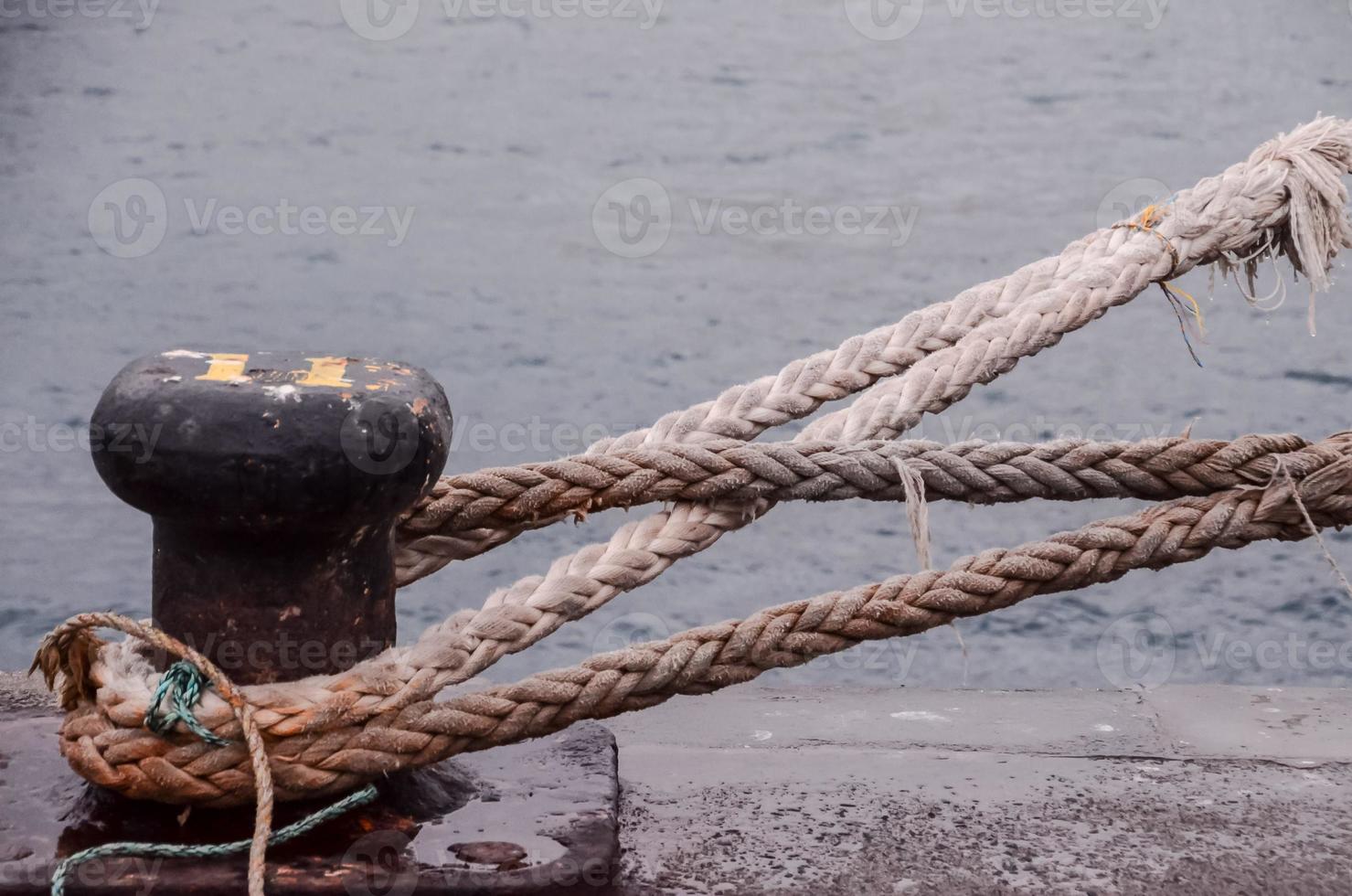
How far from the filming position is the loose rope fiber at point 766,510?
138cm

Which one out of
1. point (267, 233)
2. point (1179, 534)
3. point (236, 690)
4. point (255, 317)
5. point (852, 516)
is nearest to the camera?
point (236, 690)

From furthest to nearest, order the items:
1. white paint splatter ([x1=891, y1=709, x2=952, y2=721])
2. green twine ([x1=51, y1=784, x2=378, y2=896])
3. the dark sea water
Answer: the dark sea water, white paint splatter ([x1=891, y1=709, x2=952, y2=721]), green twine ([x1=51, y1=784, x2=378, y2=896])

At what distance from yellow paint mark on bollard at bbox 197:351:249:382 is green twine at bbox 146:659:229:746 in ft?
0.92

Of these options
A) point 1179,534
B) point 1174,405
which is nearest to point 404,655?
point 1179,534

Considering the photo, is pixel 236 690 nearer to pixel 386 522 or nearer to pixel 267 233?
pixel 386 522

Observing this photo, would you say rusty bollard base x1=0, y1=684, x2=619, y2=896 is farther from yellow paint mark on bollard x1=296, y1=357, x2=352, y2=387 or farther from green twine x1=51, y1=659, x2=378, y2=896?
yellow paint mark on bollard x1=296, y1=357, x2=352, y2=387

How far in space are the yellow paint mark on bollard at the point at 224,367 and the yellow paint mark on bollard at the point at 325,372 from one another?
59mm

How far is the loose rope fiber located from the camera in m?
1.38

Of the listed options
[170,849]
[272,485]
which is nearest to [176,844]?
[170,849]

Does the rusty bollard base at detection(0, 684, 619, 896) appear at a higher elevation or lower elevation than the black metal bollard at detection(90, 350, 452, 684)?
lower

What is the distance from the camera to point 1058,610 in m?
5.05

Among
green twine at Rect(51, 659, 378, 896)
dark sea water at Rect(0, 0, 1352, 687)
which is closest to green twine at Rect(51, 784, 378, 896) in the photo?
green twine at Rect(51, 659, 378, 896)

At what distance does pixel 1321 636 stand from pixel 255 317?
540cm

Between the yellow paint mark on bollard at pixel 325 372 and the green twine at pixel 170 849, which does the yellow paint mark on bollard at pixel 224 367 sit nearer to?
the yellow paint mark on bollard at pixel 325 372
